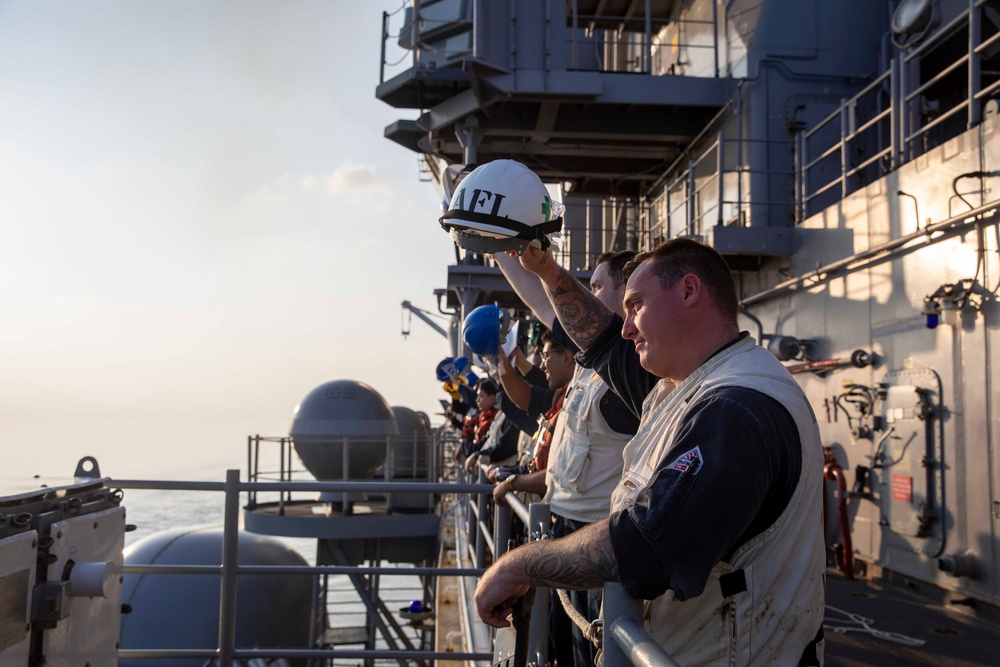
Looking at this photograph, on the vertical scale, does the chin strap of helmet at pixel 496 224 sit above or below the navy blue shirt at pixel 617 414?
above

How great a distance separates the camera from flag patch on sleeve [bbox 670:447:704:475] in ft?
5.35

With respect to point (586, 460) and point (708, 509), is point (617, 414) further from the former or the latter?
point (708, 509)

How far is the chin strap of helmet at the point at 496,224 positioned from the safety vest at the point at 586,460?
2.87ft

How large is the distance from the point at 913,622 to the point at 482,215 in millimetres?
5479

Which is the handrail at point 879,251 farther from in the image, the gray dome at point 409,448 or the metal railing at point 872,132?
the gray dome at point 409,448

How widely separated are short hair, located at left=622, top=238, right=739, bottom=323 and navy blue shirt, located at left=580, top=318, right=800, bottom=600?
1.34 feet

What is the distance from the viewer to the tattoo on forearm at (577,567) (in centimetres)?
171

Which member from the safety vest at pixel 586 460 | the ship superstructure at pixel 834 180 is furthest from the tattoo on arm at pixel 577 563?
the ship superstructure at pixel 834 180

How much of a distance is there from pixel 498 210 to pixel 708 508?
1324 millimetres

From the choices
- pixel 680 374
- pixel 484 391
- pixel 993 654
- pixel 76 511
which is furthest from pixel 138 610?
pixel 680 374

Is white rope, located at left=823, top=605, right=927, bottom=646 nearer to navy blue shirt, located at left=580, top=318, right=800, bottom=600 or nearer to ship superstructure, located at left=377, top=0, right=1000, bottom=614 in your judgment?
ship superstructure, located at left=377, top=0, right=1000, bottom=614

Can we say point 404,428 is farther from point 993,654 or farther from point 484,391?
point 993,654

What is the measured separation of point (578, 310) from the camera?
303 cm

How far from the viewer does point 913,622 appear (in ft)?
20.5
